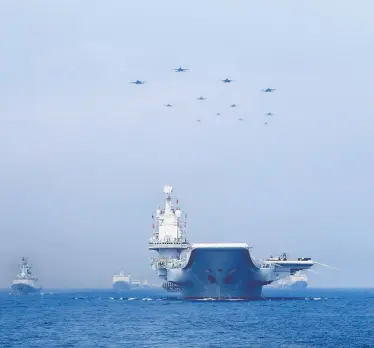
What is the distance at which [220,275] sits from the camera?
101 meters

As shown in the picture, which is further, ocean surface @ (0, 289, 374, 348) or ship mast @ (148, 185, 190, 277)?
ship mast @ (148, 185, 190, 277)

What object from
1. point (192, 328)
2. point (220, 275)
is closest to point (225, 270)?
point (220, 275)

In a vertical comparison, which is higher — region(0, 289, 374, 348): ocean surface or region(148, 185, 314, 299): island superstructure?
region(148, 185, 314, 299): island superstructure

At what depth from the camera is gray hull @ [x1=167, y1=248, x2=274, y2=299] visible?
323 ft

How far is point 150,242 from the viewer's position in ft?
452

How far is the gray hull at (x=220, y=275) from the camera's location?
98.4 m

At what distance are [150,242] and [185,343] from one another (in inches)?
3100

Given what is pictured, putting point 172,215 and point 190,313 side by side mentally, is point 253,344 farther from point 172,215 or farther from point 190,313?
point 172,215

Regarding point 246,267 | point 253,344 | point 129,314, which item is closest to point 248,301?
point 246,267

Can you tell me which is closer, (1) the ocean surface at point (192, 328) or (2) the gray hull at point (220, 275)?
(1) the ocean surface at point (192, 328)

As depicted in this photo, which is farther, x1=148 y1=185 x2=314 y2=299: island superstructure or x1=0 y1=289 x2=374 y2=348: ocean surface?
x1=148 y1=185 x2=314 y2=299: island superstructure

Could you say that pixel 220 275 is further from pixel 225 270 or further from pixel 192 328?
pixel 192 328

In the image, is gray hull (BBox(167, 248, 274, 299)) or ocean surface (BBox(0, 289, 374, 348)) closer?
ocean surface (BBox(0, 289, 374, 348))

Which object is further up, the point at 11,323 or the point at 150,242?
the point at 150,242
